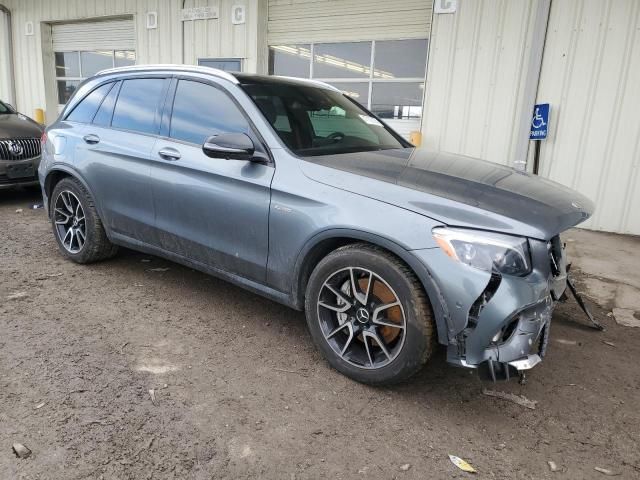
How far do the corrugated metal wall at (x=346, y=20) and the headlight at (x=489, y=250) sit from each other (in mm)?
6065

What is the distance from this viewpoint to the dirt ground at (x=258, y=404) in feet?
7.14

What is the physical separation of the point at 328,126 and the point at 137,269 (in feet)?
7.57

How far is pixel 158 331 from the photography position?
337 cm

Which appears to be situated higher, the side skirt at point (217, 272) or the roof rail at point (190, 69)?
the roof rail at point (190, 69)

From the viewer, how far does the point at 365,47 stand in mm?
8102

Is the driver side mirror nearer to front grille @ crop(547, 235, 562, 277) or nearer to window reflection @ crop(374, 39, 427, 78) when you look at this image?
front grille @ crop(547, 235, 562, 277)

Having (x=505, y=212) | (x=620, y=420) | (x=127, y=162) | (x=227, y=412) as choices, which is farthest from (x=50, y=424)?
(x=620, y=420)

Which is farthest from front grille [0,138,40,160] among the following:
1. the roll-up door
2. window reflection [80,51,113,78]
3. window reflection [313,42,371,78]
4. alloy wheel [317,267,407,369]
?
alloy wheel [317,267,407,369]

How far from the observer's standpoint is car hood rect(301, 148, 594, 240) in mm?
2352

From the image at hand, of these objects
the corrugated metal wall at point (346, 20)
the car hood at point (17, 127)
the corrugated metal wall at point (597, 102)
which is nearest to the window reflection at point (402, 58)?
the corrugated metal wall at point (346, 20)

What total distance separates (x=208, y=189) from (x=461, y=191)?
167 cm

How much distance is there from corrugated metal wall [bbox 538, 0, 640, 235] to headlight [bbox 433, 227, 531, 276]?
5.12m

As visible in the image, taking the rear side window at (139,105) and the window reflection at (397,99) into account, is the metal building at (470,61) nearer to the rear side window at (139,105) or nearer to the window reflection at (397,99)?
the window reflection at (397,99)

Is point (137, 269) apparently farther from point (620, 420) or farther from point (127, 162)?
point (620, 420)
